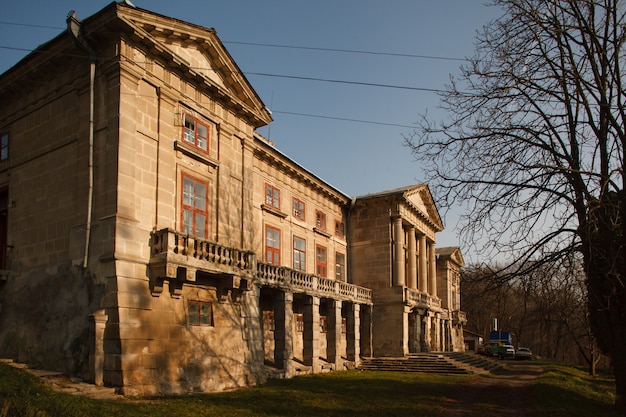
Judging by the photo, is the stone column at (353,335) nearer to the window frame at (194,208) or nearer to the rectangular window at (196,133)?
the window frame at (194,208)

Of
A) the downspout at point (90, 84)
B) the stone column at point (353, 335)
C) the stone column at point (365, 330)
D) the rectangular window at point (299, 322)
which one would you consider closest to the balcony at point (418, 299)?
the stone column at point (365, 330)

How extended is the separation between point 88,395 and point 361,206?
28.3 metres

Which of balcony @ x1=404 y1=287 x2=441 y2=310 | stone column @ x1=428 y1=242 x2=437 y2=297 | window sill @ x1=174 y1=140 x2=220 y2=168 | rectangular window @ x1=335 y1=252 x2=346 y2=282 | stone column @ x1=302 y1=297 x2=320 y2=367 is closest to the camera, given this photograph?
window sill @ x1=174 y1=140 x2=220 y2=168

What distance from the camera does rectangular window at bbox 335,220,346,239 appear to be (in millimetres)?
38978

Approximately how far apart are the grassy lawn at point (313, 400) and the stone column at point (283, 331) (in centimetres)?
154

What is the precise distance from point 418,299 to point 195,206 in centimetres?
2540

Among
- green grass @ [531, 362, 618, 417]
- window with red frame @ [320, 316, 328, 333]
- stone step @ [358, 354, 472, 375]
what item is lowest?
stone step @ [358, 354, 472, 375]

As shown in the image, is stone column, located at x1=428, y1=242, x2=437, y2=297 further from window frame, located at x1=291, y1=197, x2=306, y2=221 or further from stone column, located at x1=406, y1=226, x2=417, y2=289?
window frame, located at x1=291, y1=197, x2=306, y2=221

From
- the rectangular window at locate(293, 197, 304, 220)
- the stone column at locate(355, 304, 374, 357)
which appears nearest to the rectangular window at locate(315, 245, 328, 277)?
the rectangular window at locate(293, 197, 304, 220)

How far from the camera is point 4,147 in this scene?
22.6 meters

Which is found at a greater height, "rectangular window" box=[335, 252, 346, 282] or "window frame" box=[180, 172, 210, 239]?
"window frame" box=[180, 172, 210, 239]

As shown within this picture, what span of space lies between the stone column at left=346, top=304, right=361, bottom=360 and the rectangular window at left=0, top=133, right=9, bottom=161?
22.0 metres

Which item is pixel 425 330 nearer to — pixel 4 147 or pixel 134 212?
pixel 134 212

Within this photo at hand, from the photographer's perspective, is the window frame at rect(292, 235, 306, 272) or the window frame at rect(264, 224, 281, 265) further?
the window frame at rect(292, 235, 306, 272)
